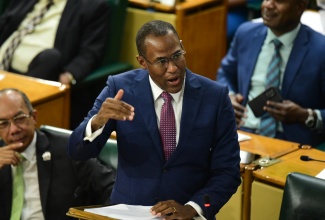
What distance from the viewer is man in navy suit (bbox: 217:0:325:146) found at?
13.1 ft

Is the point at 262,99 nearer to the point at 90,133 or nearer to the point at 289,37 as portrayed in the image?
the point at 289,37

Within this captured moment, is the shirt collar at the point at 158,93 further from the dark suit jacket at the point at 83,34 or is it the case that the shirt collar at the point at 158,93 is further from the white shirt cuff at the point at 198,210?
the dark suit jacket at the point at 83,34

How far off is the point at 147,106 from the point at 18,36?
2.93 m

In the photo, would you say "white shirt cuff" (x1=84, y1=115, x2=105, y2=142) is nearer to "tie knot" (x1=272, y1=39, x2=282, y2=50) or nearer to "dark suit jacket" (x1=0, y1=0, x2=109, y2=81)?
"tie knot" (x1=272, y1=39, x2=282, y2=50)

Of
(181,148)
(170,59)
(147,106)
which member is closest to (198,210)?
(181,148)

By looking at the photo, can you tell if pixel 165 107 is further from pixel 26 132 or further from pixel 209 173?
pixel 26 132

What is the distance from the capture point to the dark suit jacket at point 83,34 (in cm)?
521

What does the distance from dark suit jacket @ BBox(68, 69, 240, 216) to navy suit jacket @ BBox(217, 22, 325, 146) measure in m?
1.36

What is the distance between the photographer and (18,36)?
5.45 meters

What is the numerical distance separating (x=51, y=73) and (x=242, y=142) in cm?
188

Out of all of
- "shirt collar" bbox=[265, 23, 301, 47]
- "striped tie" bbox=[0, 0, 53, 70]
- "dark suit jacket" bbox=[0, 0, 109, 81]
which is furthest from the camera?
"striped tie" bbox=[0, 0, 53, 70]

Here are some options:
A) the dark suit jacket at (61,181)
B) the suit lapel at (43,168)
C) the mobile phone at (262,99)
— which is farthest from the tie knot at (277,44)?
the suit lapel at (43,168)

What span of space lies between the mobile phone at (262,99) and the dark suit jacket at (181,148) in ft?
4.03

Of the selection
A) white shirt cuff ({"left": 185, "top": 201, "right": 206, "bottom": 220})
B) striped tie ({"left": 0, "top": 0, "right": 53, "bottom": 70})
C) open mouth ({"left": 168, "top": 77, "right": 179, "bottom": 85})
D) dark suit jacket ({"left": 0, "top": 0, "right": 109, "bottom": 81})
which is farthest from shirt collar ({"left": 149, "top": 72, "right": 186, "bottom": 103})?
striped tie ({"left": 0, "top": 0, "right": 53, "bottom": 70})
